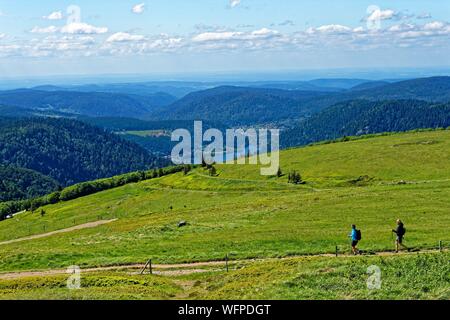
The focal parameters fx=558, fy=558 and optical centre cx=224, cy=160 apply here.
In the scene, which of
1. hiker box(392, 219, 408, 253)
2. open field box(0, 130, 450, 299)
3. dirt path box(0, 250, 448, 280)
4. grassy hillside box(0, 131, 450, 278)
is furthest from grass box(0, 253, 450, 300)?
grassy hillside box(0, 131, 450, 278)

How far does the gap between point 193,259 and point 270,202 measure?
113 feet

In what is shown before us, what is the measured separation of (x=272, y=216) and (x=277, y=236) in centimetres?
1453

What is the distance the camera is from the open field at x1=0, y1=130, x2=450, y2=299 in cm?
3356

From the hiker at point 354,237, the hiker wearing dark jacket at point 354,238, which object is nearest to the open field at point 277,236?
the hiker wearing dark jacket at point 354,238

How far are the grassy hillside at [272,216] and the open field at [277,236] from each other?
0.56 ft

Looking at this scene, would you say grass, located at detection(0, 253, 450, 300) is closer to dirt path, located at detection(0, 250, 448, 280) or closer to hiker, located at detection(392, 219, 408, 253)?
dirt path, located at detection(0, 250, 448, 280)

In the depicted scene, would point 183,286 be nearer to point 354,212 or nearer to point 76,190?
point 354,212

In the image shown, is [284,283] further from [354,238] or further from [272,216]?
[272,216]

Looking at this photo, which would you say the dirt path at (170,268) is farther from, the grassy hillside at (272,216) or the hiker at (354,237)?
the grassy hillside at (272,216)

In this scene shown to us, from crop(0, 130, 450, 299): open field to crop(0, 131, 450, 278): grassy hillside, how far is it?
170mm

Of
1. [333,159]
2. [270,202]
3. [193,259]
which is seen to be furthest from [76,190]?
[193,259]

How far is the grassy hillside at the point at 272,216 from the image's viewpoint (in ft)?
165

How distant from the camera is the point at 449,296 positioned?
95.2 feet

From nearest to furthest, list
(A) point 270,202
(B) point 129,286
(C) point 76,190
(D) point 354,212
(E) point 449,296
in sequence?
1. (E) point 449,296
2. (B) point 129,286
3. (D) point 354,212
4. (A) point 270,202
5. (C) point 76,190
